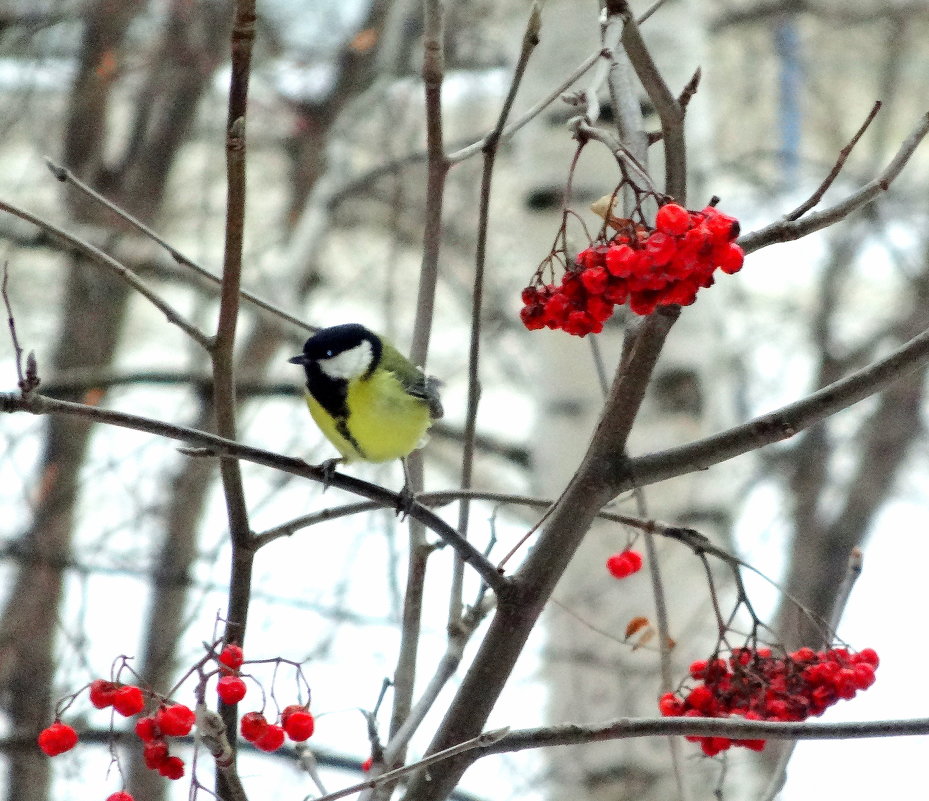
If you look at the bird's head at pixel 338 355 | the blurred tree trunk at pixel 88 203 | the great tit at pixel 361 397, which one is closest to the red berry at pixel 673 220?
the great tit at pixel 361 397

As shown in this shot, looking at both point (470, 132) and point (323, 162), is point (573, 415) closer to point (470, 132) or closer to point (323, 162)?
point (323, 162)

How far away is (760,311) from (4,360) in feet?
12.7

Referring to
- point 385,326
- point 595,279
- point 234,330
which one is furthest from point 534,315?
point 385,326

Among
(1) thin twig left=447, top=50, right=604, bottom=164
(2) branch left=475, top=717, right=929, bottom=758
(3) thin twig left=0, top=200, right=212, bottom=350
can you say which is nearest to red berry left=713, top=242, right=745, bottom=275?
(1) thin twig left=447, top=50, right=604, bottom=164

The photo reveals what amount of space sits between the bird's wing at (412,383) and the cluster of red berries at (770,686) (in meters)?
0.86

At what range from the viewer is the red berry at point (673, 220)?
1.23 meters

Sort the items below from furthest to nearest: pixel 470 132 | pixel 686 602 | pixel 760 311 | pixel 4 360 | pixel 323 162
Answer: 1. pixel 760 311
2. pixel 470 132
3. pixel 4 360
4. pixel 323 162
5. pixel 686 602

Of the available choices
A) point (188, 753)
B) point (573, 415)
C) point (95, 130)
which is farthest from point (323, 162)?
point (188, 753)

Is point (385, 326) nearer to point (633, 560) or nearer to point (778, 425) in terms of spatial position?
point (633, 560)

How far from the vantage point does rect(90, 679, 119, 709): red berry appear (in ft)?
4.53

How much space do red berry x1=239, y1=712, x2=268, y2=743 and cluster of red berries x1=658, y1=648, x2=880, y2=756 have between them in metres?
0.55

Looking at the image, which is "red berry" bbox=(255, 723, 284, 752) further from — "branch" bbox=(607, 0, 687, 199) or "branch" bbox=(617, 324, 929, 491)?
"branch" bbox=(607, 0, 687, 199)

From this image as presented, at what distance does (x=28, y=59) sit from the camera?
389cm

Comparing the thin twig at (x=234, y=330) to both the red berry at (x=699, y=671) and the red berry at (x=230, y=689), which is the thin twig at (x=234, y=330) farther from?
the red berry at (x=699, y=671)
